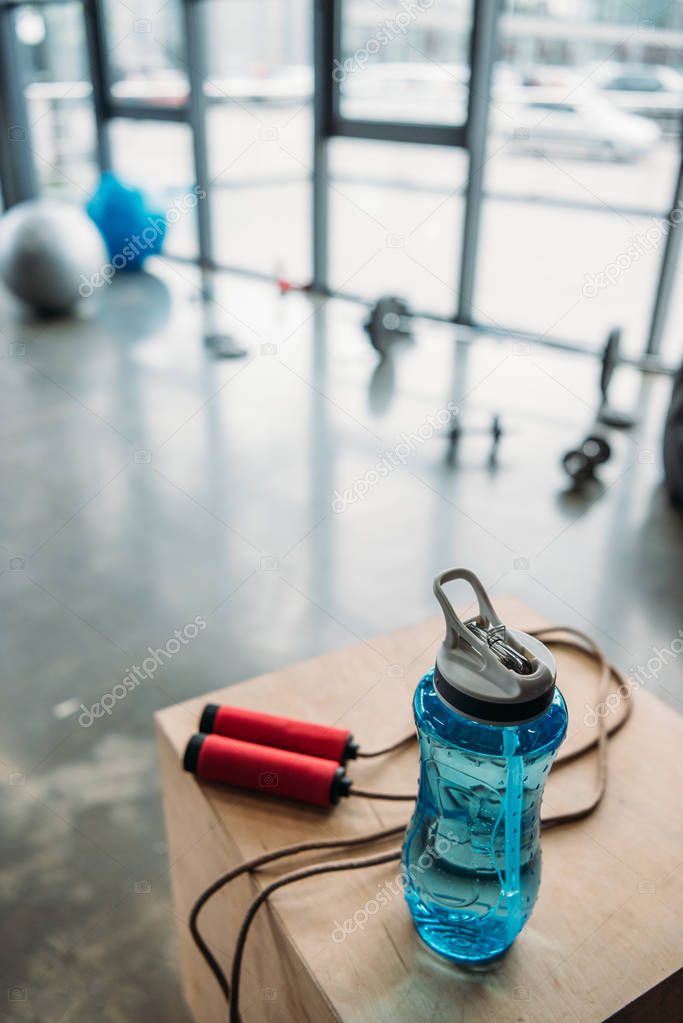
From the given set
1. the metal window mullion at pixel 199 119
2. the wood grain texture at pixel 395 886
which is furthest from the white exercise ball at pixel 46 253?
the wood grain texture at pixel 395 886

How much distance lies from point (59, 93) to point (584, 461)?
6291 millimetres

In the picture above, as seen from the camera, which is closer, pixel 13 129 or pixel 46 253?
pixel 46 253

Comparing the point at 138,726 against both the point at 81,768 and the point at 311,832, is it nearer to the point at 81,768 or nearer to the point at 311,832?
the point at 81,768

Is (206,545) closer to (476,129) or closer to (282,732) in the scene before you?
(282,732)

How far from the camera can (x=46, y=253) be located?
17.5 feet

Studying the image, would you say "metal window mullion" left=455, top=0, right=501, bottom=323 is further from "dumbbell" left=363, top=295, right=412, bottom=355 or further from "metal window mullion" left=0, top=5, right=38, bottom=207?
"metal window mullion" left=0, top=5, right=38, bottom=207

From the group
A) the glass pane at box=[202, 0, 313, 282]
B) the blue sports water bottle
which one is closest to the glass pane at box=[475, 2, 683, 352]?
the glass pane at box=[202, 0, 313, 282]

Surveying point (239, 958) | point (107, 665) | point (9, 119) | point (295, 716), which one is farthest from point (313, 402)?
point (9, 119)

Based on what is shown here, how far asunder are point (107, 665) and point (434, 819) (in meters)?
1.72

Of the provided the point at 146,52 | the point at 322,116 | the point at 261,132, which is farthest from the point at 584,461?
the point at 146,52

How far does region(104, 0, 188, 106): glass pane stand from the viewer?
6.15m

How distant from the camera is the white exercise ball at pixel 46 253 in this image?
5340 millimetres

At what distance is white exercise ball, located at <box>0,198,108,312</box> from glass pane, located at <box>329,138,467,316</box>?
1.72 meters

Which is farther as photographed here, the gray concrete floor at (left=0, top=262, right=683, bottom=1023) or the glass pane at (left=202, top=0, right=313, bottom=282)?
the glass pane at (left=202, top=0, right=313, bottom=282)
